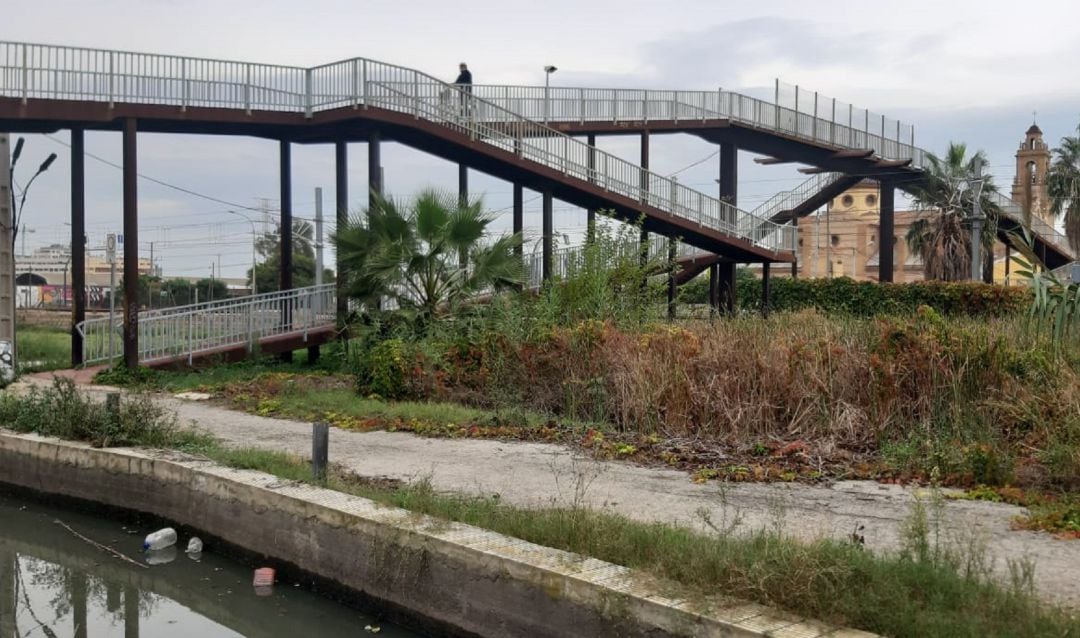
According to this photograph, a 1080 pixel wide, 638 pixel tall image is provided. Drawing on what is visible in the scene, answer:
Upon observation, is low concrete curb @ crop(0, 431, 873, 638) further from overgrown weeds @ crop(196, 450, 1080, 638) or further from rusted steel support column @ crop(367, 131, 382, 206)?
rusted steel support column @ crop(367, 131, 382, 206)

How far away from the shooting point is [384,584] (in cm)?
719

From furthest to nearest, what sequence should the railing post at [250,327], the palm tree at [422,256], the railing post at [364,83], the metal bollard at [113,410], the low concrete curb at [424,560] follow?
the railing post at [364,83]
the railing post at [250,327]
the palm tree at [422,256]
the metal bollard at [113,410]
the low concrete curb at [424,560]

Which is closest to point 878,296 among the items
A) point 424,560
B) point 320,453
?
point 320,453

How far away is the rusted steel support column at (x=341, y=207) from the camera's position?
17.8 meters

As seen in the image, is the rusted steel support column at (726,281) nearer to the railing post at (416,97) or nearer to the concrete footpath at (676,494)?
the railing post at (416,97)

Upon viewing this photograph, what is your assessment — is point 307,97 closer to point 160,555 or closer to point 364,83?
point 364,83

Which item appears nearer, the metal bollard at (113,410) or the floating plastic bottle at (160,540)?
the floating plastic bottle at (160,540)

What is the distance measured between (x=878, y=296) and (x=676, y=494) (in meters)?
26.7

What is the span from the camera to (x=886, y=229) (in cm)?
3856

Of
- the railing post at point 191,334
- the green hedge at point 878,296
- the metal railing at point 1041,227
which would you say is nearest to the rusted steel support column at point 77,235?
the railing post at point 191,334

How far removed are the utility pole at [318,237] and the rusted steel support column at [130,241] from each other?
372 inches

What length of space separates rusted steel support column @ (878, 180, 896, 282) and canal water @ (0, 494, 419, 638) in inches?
1308

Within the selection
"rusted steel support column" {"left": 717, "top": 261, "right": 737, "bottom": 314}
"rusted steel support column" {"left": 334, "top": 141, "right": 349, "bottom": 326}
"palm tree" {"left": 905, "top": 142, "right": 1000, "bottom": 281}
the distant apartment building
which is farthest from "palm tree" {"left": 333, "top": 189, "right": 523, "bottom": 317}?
the distant apartment building

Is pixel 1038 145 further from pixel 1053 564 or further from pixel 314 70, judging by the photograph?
pixel 1053 564
